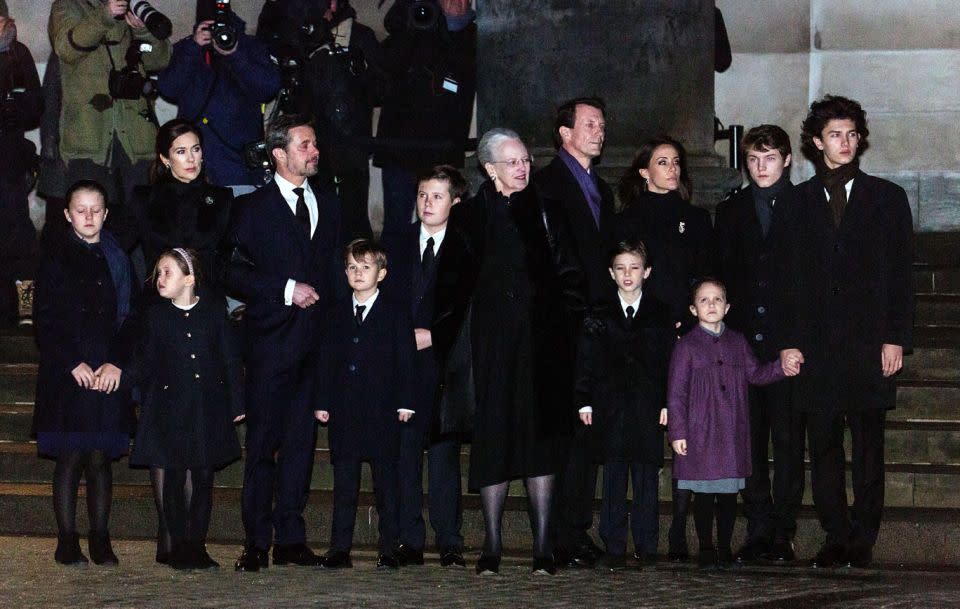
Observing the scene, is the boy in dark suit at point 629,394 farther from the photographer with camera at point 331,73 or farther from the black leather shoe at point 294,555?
the photographer with camera at point 331,73

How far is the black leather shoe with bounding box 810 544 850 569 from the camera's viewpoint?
9119 mm

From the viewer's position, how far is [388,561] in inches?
360

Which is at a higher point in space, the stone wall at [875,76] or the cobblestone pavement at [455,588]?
the stone wall at [875,76]

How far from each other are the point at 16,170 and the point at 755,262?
5.60 meters

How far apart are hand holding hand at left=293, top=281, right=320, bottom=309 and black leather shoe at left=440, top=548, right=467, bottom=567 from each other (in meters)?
1.36

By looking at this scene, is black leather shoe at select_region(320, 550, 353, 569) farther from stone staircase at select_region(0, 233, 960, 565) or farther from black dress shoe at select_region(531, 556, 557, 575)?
black dress shoe at select_region(531, 556, 557, 575)

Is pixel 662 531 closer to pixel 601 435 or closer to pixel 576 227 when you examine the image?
pixel 601 435

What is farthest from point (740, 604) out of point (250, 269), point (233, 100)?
point (233, 100)

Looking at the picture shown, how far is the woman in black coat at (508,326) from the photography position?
8.97m

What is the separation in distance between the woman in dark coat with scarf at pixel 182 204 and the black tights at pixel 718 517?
8.53ft

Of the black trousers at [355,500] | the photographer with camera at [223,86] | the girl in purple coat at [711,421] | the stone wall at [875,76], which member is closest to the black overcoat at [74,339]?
the black trousers at [355,500]

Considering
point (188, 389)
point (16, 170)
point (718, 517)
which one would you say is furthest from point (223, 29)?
point (718, 517)

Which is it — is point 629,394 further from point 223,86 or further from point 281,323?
point 223,86

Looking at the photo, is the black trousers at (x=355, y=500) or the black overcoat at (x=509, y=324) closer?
the black overcoat at (x=509, y=324)
